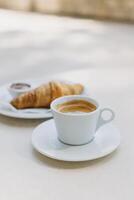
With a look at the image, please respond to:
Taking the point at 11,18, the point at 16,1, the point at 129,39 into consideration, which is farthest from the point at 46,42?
the point at 16,1

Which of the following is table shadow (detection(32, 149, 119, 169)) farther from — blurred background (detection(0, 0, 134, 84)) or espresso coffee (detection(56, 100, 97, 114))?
blurred background (detection(0, 0, 134, 84))

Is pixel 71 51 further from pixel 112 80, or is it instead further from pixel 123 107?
pixel 123 107

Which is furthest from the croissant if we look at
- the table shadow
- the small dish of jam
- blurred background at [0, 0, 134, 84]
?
blurred background at [0, 0, 134, 84]

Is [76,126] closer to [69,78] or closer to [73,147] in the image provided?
[73,147]

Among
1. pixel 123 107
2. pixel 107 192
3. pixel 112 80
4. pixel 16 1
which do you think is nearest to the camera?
pixel 107 192

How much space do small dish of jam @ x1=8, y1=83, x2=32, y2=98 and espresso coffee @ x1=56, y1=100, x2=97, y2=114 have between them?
5.8 inches

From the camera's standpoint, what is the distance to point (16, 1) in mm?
2037

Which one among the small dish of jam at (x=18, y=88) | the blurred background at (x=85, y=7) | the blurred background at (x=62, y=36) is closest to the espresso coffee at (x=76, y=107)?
the small dish of jam at (x=18, y=88)

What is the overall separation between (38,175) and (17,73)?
0.55 metres

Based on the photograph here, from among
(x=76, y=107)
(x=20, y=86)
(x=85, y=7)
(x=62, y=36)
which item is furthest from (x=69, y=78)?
(x=85, y=7)

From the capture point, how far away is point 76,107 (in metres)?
0.75

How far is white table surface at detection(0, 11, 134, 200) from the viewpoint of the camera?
0.63 metres

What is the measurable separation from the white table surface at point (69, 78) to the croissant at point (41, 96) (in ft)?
0.11

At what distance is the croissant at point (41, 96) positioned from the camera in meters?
0.83
